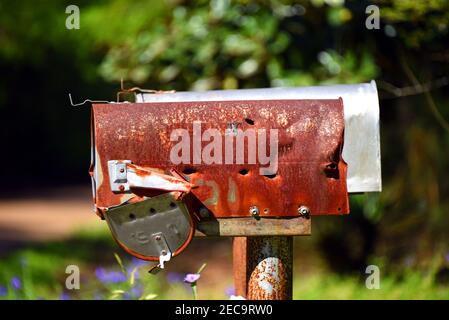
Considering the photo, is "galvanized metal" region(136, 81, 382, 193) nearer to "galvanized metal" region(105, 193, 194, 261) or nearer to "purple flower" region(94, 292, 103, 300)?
"galvanized metal" region(105, 193, 194, 261)

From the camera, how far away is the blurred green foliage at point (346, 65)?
4984 millimetres

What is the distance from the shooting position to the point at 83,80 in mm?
11117

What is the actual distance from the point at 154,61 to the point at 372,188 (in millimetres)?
2980

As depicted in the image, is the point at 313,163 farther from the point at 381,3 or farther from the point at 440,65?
the point at 440,65

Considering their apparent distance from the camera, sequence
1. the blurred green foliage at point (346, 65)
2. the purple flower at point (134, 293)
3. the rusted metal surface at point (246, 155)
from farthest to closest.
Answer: the blurred green foliage at point (346, 65), the purple flower at point (134, 293), the rusted metal surface at point (246, 155)

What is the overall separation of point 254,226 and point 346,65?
256 centimetres

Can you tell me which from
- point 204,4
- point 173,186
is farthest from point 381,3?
point 173,186

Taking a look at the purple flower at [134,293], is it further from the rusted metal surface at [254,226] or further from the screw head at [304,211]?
the screw head at [304,211]

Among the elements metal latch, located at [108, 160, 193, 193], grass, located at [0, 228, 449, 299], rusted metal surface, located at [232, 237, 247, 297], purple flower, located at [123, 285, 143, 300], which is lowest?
grass, located at [0, 228, 449, 299]

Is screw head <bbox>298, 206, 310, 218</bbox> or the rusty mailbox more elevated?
the rusty mailbox

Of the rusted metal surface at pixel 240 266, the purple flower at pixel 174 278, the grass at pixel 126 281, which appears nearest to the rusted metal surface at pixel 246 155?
the rusted metal surface at pixel 240 266

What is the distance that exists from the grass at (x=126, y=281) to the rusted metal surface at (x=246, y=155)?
921 mm

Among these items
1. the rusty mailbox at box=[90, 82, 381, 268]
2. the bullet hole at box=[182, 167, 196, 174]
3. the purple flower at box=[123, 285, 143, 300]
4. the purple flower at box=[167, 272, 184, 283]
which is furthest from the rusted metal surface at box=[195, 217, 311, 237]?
the purple flower at box=[167, 272, 184, 283]

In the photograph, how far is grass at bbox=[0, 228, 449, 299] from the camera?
4.26 meters
